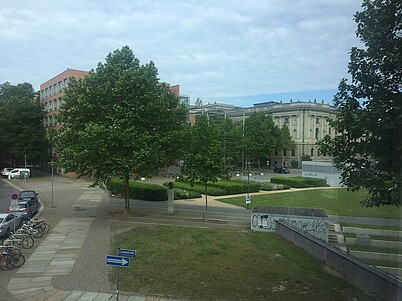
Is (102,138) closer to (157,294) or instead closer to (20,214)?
(20,214)

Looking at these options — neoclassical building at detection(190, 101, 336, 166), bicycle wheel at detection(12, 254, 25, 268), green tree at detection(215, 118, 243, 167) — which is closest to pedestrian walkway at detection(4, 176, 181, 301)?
bicycle wheel at detection(12, 254, 25, 268)

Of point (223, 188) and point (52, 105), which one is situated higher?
point (52, 105)

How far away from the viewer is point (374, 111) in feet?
32.8

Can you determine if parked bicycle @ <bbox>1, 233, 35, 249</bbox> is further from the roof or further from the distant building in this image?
the distant building

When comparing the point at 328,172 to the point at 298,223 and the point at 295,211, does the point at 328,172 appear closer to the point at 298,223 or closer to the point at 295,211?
the point at 298,223

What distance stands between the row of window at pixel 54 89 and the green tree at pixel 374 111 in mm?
55311

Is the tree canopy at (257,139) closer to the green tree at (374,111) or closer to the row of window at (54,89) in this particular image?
the row of window at (54,89)

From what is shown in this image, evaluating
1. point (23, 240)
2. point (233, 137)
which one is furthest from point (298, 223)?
point (233, 137)

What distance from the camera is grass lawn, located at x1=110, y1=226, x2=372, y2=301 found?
12164mm

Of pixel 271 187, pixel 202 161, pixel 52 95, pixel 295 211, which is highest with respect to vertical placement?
pixel 52 95

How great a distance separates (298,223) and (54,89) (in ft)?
181

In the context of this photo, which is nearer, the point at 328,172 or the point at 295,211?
the point at 328,172

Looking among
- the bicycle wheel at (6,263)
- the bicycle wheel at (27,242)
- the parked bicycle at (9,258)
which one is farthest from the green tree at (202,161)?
the bicycle wheel at (6,263)

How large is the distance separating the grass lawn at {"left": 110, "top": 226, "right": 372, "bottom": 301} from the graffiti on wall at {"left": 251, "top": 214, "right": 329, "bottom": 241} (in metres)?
2.22
